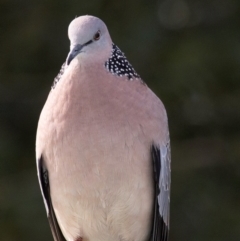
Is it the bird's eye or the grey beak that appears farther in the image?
the bird's eye

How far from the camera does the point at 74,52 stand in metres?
4.65

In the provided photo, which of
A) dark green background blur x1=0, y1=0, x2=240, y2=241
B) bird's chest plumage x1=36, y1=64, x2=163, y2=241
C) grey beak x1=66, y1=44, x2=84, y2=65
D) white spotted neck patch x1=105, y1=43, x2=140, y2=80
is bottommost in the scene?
dark green background blur x1=0, y1=0, x2=240, y2=241

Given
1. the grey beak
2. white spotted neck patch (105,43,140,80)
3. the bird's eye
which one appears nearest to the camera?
the grey beak

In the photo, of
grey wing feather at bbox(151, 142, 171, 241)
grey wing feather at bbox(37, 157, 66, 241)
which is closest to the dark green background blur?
grey wing feather at bbox(37, 157, 66, 241)

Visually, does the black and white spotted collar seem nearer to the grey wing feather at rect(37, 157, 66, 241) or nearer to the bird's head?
the bird's head

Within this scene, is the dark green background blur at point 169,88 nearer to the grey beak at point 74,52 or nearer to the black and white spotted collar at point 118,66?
the black and white spotted collar at point 118,66

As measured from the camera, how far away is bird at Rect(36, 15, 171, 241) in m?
4.80

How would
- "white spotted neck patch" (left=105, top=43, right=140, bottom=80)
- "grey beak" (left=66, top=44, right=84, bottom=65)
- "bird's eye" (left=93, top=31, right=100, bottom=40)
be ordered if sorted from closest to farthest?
"grey beak" (left=66, top=44, right=84, bottom=65)
"bird's eye" (left=93, top=31, right=100, bottom=40)
"white spotted neck patch" (left=105, top=43, right=140, bottom=80)

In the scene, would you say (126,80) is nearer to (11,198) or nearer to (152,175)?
(152,175)

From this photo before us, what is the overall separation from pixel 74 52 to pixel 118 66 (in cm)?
38

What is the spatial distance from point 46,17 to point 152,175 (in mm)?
4128

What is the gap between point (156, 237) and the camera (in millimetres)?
5316

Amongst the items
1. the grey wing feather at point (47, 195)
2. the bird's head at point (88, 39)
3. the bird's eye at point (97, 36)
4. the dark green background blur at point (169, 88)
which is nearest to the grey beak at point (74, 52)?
the bird's head at point (88, 39)

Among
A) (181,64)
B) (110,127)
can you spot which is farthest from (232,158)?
(110,127)
